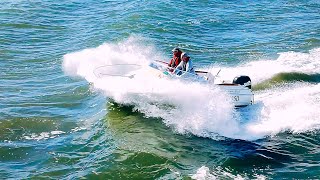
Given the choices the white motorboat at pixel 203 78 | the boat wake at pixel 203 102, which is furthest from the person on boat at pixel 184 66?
the boat wake at pixel 203 102

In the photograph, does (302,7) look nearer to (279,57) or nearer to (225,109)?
(279,57)

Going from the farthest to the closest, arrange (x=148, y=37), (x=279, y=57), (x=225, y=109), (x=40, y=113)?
(x=148, y=37), (x=279, y=57), (x=40, y=113), (x=225, y=109)

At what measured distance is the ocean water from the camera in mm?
14898

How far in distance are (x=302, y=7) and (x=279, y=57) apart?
13335mm

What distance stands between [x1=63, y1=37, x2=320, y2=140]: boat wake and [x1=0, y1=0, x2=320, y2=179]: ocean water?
42 millimetres

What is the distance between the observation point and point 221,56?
89.5 ft

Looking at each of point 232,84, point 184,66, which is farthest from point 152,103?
point 232,84

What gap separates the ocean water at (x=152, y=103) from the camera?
48.9 feet

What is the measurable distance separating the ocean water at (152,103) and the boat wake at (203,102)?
0.14 ft

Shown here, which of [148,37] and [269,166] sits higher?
[148,37]

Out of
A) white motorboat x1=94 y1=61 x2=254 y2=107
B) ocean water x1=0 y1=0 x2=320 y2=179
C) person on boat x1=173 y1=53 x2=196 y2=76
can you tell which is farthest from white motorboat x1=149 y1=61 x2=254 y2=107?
ocean water x1=0 y1=0 x2=320 y2=179

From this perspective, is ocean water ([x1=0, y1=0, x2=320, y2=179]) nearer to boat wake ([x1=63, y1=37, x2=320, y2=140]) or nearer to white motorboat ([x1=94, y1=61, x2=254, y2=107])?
boat wake ([x1=63, y1=37, x2=320, y2=140])

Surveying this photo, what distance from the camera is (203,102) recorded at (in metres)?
17.9

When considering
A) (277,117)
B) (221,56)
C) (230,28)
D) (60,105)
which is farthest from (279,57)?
(60,105)
